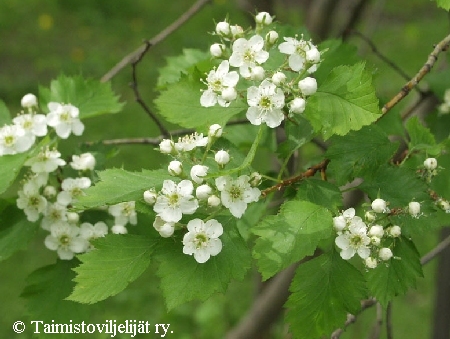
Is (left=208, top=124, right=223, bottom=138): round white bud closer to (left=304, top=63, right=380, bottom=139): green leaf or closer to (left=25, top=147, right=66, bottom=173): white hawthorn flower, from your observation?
(left=304, top=63, right=380, bottom=139): green leaf

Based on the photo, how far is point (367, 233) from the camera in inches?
48.1

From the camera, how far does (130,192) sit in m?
1.18

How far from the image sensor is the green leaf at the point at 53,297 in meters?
1.62

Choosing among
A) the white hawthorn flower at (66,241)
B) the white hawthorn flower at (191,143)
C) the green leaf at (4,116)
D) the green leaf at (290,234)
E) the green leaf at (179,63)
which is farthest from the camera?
the green leaf at (179,63)

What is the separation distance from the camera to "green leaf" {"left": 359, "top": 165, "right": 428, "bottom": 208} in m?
1.29

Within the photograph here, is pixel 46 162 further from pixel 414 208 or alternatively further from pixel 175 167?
pixel 414 208

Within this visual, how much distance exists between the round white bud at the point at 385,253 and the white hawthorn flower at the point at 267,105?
0.33 metres

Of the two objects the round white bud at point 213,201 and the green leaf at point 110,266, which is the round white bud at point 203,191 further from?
the green leaf at point 110,266

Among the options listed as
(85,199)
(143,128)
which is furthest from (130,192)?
(143,128)

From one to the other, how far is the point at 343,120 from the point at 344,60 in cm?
45

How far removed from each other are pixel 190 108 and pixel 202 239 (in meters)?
0.35

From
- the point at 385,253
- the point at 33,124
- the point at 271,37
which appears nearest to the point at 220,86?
the point at 271,37

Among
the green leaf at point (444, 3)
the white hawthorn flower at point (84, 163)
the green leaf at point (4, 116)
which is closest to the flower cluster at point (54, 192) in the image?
the white hawthorn flower at point (84, 163)

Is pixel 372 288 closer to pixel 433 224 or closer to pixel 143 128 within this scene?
pixel 433 224
